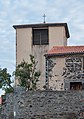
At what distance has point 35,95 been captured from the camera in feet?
64.9

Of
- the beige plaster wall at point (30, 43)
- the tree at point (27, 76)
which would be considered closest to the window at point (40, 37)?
the beige plaster wall at point (30, 43)

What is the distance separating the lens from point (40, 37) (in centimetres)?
3272

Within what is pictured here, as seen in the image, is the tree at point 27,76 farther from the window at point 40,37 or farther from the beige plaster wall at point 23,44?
the window at point 40,37

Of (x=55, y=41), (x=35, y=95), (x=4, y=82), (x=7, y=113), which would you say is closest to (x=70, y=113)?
(x=35, y=95)

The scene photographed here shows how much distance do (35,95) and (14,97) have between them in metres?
1.26

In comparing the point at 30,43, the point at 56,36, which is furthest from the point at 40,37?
the point at 56,36

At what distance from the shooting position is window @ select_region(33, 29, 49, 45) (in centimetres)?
3272

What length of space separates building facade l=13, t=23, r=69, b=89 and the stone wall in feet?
→ 41.7

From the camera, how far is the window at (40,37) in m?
32.7

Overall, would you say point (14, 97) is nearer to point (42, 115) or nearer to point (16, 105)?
point (16, 105)

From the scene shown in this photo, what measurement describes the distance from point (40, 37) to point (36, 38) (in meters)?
0.48

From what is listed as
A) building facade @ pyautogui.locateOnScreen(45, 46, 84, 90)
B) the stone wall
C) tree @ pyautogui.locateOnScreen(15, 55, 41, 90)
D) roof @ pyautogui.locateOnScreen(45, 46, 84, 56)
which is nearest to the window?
tree @ pyautogui.locateOnScreen(15, 55, 41, 90)

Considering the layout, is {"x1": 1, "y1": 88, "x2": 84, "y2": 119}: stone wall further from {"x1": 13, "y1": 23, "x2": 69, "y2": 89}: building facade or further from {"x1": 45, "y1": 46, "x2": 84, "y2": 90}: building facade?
{"x1": 13, "y1": 23, "x2": 69, "y2": 89}: building facade

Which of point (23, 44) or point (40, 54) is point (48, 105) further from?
point (23, 44)
